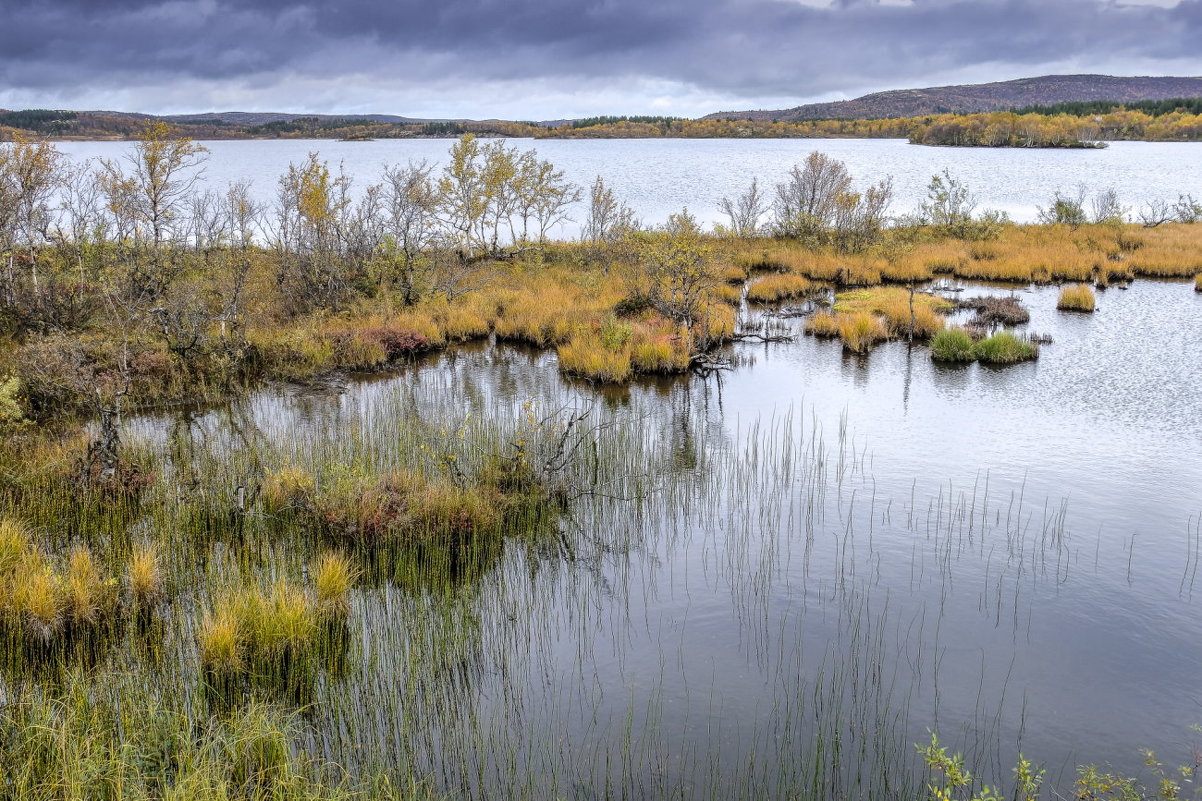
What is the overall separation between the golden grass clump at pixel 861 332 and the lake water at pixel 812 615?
205 inches

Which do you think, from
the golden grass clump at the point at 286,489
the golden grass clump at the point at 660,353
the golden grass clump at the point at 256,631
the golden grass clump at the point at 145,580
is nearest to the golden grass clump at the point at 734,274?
the golden grass clump at the point at 660,353

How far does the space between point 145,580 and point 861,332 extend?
17357 millimetres

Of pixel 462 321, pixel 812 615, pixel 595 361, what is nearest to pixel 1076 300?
pixel 595 361

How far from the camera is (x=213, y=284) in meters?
21.8

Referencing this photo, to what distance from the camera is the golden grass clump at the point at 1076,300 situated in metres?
24.2

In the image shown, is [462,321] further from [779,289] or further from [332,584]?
[332,584]

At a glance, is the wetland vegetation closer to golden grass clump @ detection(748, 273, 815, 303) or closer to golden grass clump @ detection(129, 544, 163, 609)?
golden grass clump @ detection(129, 544, 163, 609)

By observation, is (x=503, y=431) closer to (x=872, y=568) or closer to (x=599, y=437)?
(x=599, y=437)

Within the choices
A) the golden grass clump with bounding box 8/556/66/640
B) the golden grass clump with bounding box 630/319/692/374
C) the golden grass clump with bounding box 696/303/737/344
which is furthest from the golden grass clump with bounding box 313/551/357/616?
the golden grass clump with bounding box 696/303/737/344

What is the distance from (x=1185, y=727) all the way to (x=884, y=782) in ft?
8.83

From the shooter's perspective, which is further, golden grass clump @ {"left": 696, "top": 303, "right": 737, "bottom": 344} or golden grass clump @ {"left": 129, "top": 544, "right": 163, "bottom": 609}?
golden grass clump @ {"left": 696, "top": 303, "right": 737, "bottom": 344}

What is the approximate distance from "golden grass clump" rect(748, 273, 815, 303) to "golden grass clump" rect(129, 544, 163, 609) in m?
21.5

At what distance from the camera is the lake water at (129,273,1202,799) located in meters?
6.33

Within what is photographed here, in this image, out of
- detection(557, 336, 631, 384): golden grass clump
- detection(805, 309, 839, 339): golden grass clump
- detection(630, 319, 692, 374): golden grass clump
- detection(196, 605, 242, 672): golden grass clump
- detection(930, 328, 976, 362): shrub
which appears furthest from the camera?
detection(805, 309, 839, 339): golden grass clump
